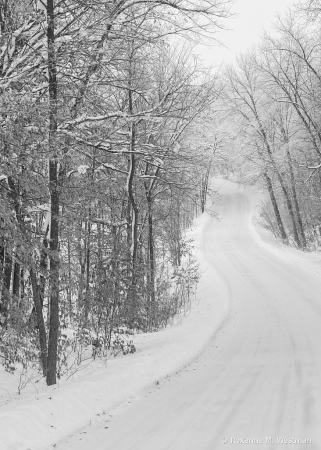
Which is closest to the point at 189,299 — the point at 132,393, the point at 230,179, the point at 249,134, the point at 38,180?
the point at 132,393

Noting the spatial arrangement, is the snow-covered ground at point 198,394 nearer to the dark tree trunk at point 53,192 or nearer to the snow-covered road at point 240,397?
the snow-covered road at point 240,397

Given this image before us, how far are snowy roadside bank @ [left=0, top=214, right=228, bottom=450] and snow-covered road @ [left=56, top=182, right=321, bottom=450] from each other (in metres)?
0.18

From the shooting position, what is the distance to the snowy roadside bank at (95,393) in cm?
384

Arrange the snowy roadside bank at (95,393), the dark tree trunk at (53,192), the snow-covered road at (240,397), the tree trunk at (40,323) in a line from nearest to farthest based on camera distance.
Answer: the snow-covered road at (240,397), the snowy roadside bank at (95,393), the dark tree trunk at (53,192), the tree trunk at (40,323)

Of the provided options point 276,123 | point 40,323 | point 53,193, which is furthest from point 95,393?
point 276,123

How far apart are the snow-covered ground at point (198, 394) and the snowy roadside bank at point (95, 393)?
0.5 inches

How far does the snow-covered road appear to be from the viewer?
144 inches

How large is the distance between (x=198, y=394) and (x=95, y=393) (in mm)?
1376

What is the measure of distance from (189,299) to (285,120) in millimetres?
17447

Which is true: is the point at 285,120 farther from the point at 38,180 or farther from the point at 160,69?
the point at 38,180

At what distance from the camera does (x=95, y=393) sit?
491 cm

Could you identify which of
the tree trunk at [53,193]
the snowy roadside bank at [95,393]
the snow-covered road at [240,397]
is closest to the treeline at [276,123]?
the snow-covered road at [240,397]

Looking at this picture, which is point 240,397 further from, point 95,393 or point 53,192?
point 53,192

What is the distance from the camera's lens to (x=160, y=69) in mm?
11570
